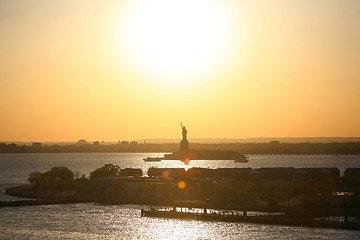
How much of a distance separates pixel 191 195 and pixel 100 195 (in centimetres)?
805

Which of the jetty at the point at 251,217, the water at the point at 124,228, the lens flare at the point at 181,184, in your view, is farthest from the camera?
the lens flare at the point at 181,184

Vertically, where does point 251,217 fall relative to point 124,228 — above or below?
above

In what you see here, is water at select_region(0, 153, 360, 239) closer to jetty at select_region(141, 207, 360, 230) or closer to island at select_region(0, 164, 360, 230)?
jetty at select_region(141, 207, 360, 230)

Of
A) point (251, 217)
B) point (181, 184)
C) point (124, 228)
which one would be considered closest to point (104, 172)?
point (181, 184)

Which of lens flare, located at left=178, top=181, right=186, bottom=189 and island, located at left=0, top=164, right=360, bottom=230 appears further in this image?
lens flare, located at left=178, top=181, right=186, bottom=189

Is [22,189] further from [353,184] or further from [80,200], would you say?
[353,184]

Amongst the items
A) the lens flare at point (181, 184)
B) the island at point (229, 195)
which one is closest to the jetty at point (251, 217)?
the island at point (229, 195)

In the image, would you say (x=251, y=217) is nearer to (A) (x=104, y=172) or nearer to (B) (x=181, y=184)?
(B) (x=181, y=184)

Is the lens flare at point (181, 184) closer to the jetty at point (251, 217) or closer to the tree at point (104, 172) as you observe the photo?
the jetty at point (251, 217)

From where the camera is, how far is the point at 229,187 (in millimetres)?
49781

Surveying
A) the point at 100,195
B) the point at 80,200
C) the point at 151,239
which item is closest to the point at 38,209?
the point at 80,200

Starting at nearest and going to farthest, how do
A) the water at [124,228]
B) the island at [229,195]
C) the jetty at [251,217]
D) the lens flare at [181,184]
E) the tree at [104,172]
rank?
the water at [124,228], the jetty at [251,217], the island at [229,195], the lens flare at [181,184], the tree at [104,172]

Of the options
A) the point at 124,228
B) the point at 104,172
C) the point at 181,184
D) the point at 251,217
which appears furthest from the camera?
the point at 104,172

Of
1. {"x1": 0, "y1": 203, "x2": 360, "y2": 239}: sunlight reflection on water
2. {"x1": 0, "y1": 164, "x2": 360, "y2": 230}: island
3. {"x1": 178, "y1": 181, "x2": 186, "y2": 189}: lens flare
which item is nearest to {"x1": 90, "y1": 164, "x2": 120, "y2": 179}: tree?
{"x1": 0, "y1": 164, "x2": 360, "y2": 230}: island
